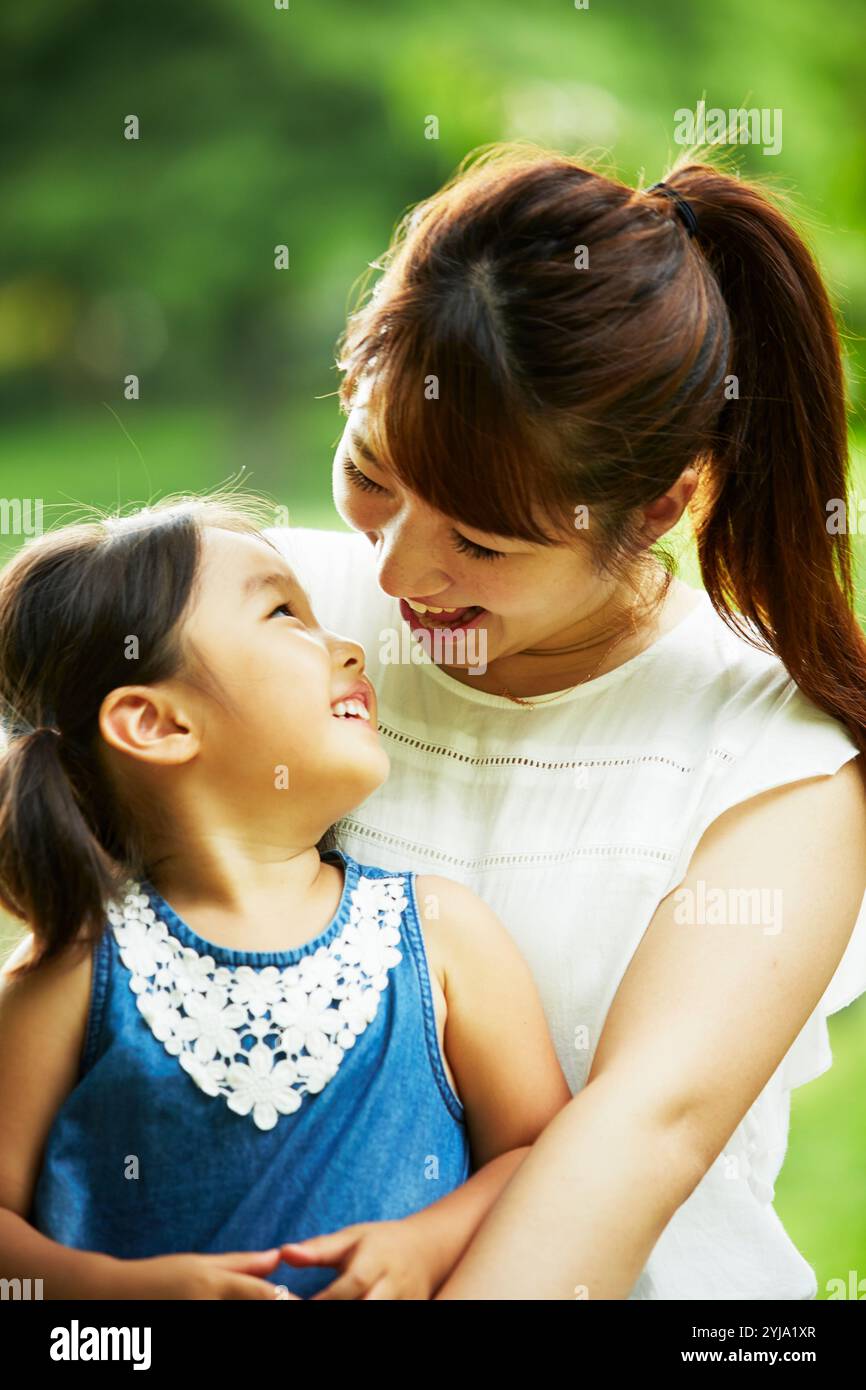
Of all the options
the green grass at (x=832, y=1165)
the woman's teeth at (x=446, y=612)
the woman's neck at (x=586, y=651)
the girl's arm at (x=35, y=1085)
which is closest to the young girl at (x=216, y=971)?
the girl's arm at (x=35, y=1085)

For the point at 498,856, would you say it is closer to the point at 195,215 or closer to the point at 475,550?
the point at 475,550

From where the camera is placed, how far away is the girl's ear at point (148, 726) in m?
1.28

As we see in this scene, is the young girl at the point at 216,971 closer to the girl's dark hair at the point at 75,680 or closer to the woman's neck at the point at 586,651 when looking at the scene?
the girl's dark hair at the point at 75,680

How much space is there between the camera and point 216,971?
4.10 feet

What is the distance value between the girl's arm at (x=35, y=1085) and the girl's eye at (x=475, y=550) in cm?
47

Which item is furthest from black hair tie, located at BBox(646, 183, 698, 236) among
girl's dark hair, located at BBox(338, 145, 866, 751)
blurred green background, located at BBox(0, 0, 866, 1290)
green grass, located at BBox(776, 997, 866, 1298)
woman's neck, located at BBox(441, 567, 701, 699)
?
blurred green background, located at BBox(0, 0, 866, 1290)

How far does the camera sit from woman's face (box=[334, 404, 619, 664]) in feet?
4.39

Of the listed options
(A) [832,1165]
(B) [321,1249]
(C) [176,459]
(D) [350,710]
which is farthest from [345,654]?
(C) [176,459]

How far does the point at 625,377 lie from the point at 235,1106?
0.69m

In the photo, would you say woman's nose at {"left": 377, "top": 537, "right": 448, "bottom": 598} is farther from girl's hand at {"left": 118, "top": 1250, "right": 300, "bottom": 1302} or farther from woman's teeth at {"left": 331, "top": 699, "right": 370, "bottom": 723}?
girl's hand at {"left": 118, "top": 1250, "right": 300, "bottom": 1302}

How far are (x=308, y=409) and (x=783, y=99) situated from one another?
1.62 metres

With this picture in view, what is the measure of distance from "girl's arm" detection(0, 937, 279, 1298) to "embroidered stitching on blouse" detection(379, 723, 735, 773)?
0.41 metres
